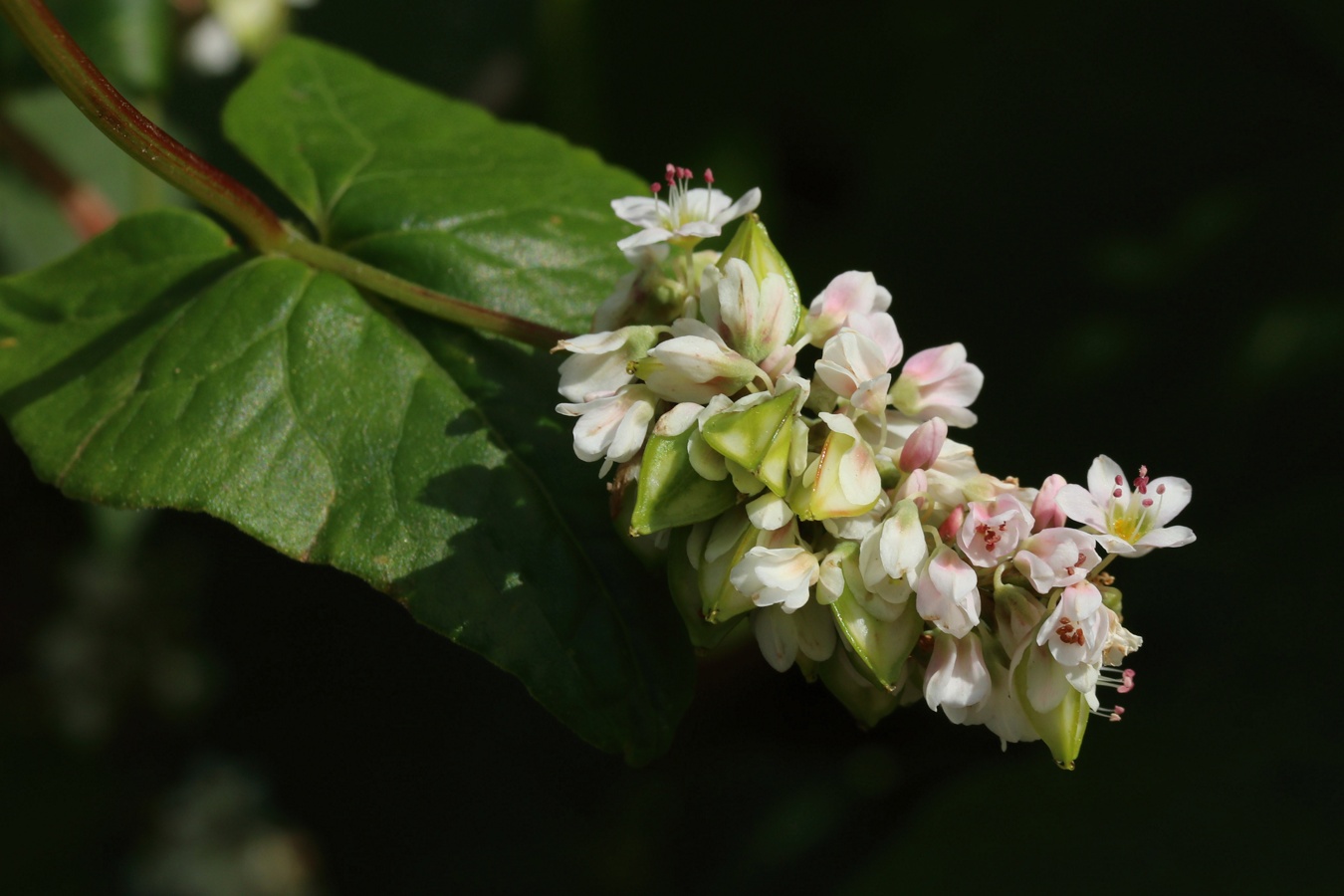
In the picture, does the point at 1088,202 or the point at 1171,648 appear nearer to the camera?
the point at 1171,648

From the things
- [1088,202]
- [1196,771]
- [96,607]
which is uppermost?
[1088,202]

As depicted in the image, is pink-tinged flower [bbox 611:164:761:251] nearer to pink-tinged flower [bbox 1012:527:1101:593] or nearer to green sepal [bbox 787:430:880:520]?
green sepal [bbox 787:430:880:520]

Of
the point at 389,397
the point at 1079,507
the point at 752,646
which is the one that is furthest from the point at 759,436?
the point at 752,646

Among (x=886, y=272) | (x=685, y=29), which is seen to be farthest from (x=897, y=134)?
(x=685, y=29)

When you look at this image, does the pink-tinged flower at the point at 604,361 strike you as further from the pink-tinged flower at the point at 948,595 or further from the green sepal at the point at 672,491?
the pink-tinged flower at the point at 948,595

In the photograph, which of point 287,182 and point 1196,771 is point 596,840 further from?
point 287,182

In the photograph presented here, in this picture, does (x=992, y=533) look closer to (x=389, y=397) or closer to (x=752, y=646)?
(x=389, y=397)
